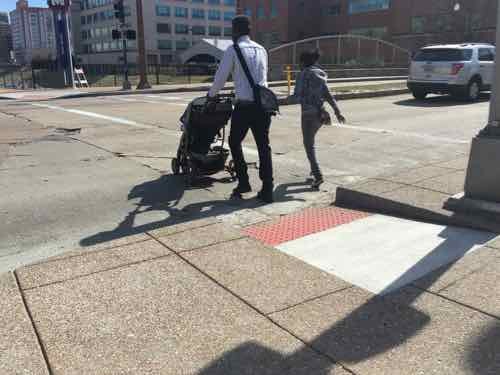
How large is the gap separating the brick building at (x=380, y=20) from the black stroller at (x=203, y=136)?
36935 millimetres

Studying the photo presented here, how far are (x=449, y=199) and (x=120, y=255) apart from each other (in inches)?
128

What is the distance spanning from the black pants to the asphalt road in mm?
446

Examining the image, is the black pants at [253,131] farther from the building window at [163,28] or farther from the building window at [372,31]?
the building window at [163,28]

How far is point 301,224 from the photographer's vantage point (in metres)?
5.16

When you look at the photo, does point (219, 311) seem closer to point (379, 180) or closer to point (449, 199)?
point (449, 199)

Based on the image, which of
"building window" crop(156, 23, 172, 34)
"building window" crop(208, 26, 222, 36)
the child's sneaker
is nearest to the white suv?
the child's sneaker

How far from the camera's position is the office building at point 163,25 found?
3871 inches

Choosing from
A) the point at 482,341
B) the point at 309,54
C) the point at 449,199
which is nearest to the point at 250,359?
the point at 482,341

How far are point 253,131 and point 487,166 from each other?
2.48m

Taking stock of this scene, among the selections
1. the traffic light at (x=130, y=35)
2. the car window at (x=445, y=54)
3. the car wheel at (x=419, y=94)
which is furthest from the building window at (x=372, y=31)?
the car window at (x=445, y=54)

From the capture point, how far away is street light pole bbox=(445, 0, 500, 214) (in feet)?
15.6

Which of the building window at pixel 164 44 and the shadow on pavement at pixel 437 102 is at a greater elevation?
the building window at pixel 164 44

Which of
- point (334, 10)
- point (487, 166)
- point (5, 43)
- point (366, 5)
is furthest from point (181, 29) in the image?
point (487, 166)

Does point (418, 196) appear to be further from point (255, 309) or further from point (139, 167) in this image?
point (139, 167)
